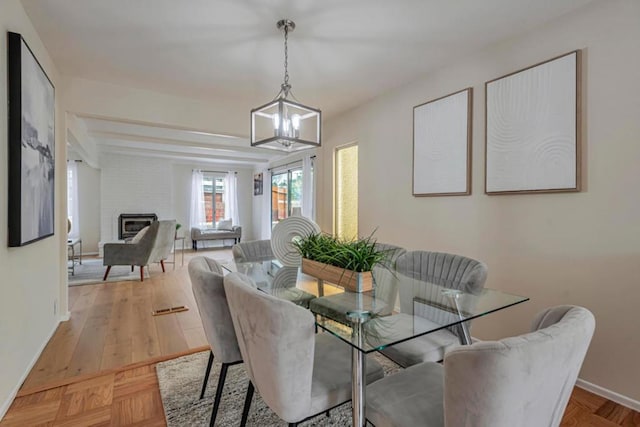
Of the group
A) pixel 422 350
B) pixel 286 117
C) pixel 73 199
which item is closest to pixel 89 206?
pixel 73 199

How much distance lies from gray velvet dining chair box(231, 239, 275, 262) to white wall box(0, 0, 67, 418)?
139 centimetres

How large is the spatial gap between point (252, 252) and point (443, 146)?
196 centimetres

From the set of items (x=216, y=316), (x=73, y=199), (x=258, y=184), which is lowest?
(x=216, y=316)

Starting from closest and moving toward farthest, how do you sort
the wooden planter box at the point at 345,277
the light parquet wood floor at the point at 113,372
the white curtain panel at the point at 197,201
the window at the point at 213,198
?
the wooden planter box at the point at 345,277 → the light parquet wood floor at the point at 113,372 → the white curtain panel at the point at 197,201 → the window at the point at 213,198

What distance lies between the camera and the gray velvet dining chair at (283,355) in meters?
1.10

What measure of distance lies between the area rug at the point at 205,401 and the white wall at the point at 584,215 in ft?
3.86

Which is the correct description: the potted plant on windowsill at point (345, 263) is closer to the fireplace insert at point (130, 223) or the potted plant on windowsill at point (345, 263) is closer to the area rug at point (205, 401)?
the area rug at point (205, 401)

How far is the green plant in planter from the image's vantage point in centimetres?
166

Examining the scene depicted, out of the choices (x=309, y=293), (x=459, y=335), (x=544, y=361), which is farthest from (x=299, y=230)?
(x=544, y=361)

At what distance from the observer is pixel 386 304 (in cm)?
158

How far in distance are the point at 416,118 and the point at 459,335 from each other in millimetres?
2082

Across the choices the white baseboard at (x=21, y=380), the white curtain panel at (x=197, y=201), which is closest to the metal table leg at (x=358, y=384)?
the white baseboard at (x=21, y=380)

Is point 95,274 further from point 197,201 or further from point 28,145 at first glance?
point 28,145

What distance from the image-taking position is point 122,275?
204 inches
